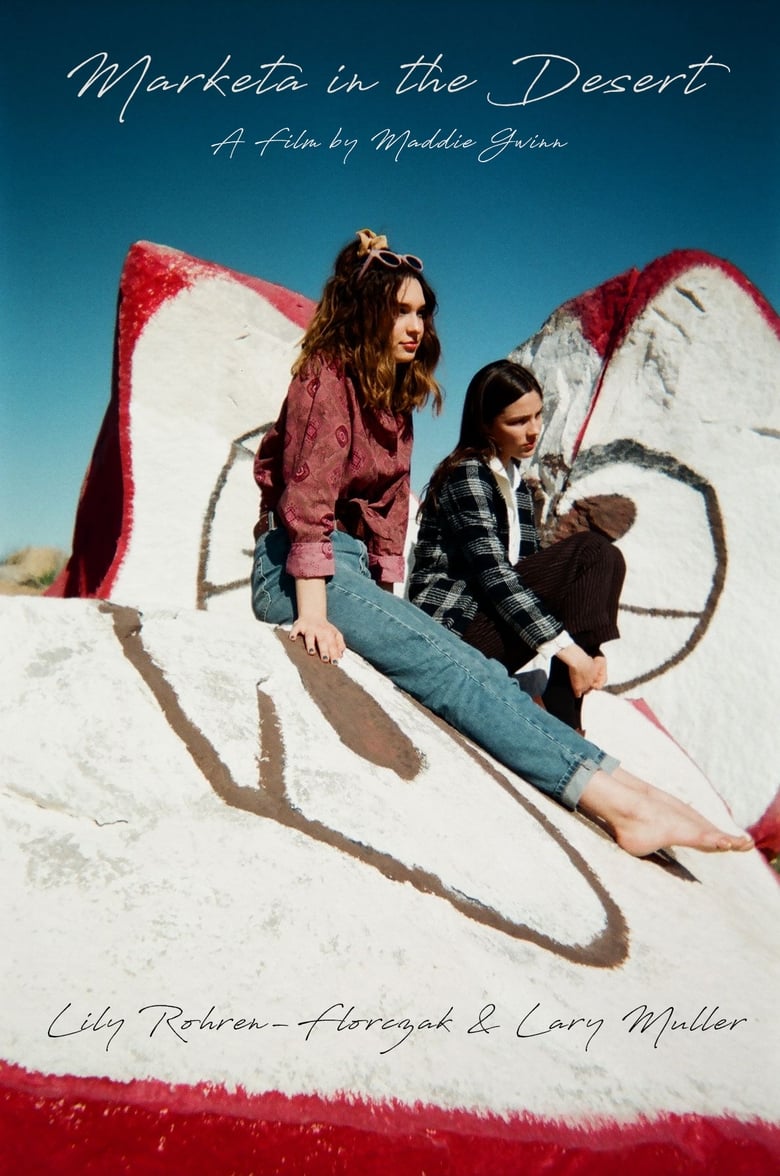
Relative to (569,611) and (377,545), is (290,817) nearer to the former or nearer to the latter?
(377,545)

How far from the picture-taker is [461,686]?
1.63m

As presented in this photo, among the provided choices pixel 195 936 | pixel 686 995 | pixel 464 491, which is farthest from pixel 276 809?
pixel 464 491

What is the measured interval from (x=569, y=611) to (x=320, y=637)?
0.60m

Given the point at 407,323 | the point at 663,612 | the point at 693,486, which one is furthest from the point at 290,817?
the point at 693,486

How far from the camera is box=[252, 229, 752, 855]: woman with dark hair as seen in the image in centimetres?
160

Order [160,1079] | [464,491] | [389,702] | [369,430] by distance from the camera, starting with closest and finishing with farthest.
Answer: [160,1079] → [389,702] → [369,430] → [464,491]

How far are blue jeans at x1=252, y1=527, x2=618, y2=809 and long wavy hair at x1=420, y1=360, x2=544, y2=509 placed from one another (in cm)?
38

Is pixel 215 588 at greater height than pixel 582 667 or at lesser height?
lesser

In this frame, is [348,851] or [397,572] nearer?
[348,851]

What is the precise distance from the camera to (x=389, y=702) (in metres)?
1.57

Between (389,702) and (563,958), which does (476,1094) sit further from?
(389,702)

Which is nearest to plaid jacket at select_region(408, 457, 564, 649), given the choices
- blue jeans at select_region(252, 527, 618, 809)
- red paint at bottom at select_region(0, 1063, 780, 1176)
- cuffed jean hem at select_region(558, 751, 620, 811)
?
blue jeans at select_region(252, 527, 618, 809)

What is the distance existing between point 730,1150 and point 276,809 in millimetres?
620

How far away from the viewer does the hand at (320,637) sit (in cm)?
157
